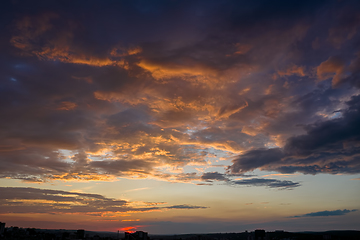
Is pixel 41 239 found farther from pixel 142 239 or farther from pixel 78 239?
pixel 142 239

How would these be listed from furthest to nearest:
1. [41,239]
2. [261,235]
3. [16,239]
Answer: [41,239] < [16,239] < [261,235]

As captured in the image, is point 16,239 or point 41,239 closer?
point 16,239

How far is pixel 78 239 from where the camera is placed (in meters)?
140

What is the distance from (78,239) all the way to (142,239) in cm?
3411

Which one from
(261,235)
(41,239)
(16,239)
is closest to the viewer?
(261,235)

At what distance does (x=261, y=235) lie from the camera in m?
97.2

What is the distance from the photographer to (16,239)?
118 meters

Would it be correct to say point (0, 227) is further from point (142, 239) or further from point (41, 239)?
point (142, 239)

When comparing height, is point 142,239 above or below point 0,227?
below

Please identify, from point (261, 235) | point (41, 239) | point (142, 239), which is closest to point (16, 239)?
point (41, 239)

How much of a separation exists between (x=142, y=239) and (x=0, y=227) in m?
69.3

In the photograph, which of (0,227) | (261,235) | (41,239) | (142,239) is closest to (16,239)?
(0,227)

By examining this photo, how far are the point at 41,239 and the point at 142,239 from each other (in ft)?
174

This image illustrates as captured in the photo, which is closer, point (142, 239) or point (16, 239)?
point (16, 239)
